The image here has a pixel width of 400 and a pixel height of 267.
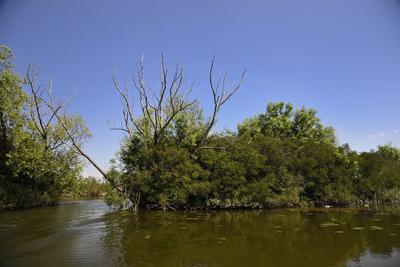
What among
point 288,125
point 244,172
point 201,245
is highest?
point 288,125

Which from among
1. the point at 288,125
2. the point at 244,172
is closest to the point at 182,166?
the point at 244,172

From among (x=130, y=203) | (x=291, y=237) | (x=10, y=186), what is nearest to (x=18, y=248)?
(x=291, y=237)

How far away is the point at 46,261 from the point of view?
8195 mm

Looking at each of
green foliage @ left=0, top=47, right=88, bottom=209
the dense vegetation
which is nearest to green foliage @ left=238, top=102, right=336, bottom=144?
Answer: the dense vegetation

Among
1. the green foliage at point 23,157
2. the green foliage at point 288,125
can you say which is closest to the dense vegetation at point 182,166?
the green foliage at point 23,157

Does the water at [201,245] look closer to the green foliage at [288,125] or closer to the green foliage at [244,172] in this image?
the green foliage at [244,172]

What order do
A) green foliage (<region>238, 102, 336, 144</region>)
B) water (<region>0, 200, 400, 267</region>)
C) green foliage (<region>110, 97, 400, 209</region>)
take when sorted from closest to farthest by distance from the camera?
water (<region>0, 200, 400, 267</region>)
green foliage (<region>110, 97, 400, 209</region>)
green foliage (<region>238, 102, 336, 144</region>)

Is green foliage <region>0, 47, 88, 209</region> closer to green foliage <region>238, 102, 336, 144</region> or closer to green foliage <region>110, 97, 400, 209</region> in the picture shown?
green foliage <region>110, 97, 400, 209</region>

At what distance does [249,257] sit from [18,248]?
691cm

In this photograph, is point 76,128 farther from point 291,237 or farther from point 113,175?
point 291,237

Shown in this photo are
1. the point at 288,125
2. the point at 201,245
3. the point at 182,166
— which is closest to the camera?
the point at 201,245

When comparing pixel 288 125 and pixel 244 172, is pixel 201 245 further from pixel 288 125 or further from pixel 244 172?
pixel 288 125

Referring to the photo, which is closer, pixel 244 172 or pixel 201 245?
pixel 201 245

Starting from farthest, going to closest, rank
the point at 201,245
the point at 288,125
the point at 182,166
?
1. the point at 288,125
2. the point at 182,166
3. the point at 201,245
